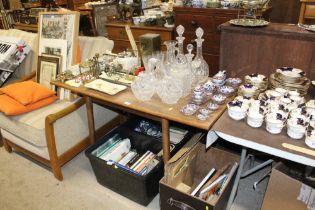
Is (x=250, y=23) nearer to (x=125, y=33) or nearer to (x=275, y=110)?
(x=275, y=110)

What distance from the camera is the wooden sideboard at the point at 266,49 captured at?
167 cm

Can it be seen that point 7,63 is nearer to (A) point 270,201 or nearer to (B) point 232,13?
(B) point 232,13

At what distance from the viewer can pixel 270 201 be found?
1428 millimetres

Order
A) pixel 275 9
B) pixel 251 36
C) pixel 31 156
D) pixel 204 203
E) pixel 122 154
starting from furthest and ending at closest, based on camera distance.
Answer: pixel 275 9
pixel 31 156
pixel 122 154
pixel 251 36
pixel 204 203

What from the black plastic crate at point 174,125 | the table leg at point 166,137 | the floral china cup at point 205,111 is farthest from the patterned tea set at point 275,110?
the black plastic crate at point 174,125

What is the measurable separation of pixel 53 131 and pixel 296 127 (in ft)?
4.83

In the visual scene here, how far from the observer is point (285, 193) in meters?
1.35

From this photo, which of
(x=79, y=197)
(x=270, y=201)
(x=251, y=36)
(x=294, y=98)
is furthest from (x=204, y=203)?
(x=251, y=36)

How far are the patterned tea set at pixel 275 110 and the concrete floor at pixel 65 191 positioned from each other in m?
0.70

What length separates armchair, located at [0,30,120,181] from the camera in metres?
1.83

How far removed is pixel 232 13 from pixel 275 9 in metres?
0.80

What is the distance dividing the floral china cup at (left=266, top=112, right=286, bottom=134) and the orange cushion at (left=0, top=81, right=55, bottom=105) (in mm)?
1644

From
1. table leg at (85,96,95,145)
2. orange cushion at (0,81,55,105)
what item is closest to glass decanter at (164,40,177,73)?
table leg at (85,96,95,145)

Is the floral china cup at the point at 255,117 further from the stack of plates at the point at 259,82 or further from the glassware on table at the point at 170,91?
the glassware on table at the point at 170,91
